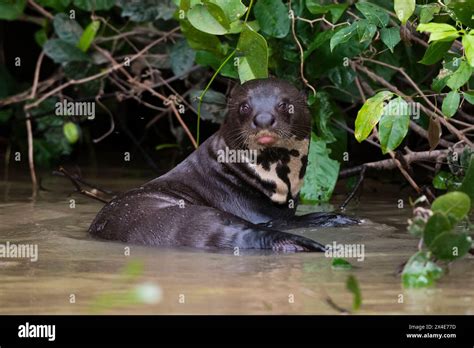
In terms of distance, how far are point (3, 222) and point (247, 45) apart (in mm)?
1551

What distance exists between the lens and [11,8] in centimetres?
766

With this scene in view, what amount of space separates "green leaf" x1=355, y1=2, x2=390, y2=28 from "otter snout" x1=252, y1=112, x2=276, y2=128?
66 centimetres

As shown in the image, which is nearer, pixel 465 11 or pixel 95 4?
pixel 465 11

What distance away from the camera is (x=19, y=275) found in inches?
165

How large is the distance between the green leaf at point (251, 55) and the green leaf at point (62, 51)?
6.18 ft

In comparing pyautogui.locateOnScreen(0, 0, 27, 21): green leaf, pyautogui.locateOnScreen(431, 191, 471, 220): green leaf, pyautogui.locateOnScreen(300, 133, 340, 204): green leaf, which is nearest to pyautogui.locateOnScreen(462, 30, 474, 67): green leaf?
pyautogui.locateOnScreen(431, 191, 471, 220): green leaf

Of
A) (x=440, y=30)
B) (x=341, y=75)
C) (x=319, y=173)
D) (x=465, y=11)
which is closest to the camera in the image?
(x=440, y=30)

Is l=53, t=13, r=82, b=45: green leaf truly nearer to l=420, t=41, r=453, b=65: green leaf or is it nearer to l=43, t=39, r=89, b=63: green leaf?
l=43, t=39, r=89, b=63: green leaf

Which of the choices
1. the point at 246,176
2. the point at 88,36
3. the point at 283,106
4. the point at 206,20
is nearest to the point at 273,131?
the point at 283,106

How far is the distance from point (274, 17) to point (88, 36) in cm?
175

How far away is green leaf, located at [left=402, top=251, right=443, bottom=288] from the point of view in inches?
151

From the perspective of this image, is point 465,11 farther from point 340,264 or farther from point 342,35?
point 340,264

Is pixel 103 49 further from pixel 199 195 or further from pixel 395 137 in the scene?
pixel 395 137

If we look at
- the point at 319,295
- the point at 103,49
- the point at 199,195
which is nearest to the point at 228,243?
the point at 199,195
